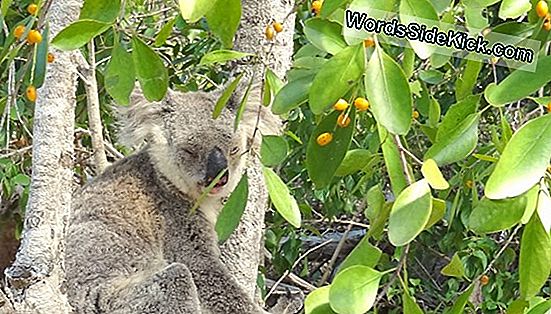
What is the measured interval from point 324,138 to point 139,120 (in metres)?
1.99

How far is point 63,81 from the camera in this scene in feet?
7.02

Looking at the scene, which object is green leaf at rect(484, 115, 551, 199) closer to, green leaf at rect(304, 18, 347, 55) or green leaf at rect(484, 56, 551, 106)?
green leaf at rect(484, 56, 551, 106)

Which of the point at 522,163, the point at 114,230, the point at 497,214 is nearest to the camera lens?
the point at 522,163

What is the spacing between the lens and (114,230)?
3111 mm

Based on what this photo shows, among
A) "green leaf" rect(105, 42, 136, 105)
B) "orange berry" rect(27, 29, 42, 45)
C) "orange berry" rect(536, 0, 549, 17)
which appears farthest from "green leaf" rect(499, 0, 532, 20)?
"orange berry" rect(27, 29, 42, 45)

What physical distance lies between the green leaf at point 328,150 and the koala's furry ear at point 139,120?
1898 millimetres

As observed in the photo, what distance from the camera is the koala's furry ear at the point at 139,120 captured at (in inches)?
132

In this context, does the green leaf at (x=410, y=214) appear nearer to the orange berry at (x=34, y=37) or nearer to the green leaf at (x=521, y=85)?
the green leaf at (x=521, y=85)

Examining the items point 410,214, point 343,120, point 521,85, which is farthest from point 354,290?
point 521,85

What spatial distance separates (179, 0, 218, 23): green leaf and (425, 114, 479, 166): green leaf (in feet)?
1.58

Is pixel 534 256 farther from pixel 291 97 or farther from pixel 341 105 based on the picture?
pixel 291 97

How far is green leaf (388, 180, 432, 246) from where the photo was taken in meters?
1.25


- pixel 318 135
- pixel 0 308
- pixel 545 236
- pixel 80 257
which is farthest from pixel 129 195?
pixel 545 236

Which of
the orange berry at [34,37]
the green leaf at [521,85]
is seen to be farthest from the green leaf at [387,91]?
the orange berry at [34,37]
